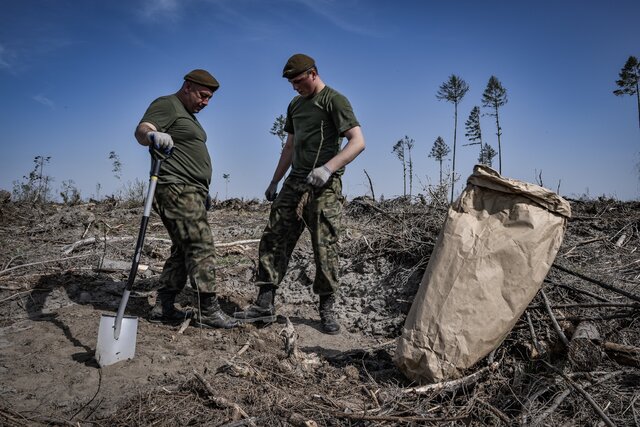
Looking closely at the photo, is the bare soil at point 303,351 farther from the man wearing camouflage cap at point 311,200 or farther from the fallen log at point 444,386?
the man wearing camouflage cap at point 311,200

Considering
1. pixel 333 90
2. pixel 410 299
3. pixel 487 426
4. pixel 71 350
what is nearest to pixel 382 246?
pixel 410 299

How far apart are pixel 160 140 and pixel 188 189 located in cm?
48

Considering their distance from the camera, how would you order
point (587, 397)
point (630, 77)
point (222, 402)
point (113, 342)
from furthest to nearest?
point (630, 77), point (113, 342), point (222, 402), point (587, 397)

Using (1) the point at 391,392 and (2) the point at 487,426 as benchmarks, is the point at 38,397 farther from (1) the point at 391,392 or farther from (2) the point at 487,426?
(2) the point at 487,426

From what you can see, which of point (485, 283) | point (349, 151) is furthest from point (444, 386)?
point (349, 151)

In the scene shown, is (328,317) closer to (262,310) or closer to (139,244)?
(262,310)

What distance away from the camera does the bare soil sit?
2072 mm

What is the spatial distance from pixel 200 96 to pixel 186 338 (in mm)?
1885

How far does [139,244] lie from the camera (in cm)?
287

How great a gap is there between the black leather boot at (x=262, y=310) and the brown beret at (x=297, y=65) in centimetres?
176

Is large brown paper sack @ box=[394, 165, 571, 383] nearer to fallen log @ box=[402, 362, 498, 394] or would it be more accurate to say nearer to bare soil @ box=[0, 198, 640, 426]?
fallen log @ box=[402, 362, 498, 394]

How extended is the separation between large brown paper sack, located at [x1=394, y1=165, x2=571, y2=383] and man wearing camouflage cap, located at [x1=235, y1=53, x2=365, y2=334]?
128 centimetres

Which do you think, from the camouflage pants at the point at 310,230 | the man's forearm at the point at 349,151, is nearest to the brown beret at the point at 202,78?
the camouflage pants at the point at 310,230

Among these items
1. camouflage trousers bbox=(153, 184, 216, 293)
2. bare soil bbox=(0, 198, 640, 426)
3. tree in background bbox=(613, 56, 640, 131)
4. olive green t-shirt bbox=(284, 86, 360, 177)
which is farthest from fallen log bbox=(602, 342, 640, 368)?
tree in background bbox=(613, 56, 640, 131)
